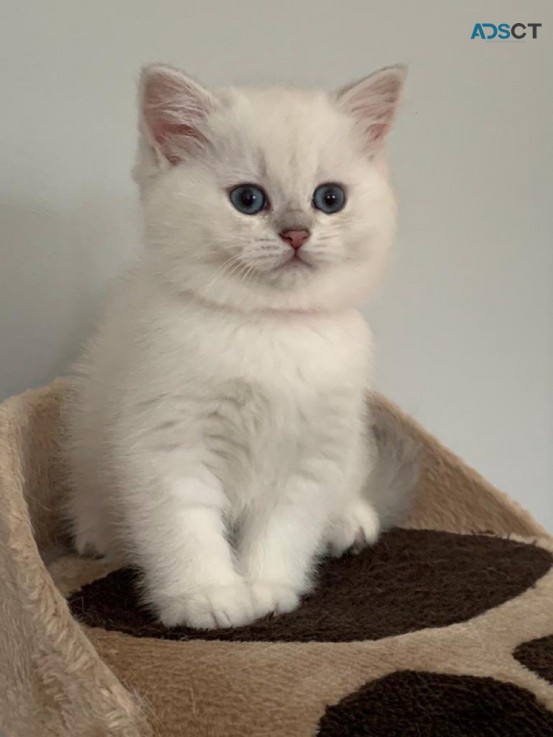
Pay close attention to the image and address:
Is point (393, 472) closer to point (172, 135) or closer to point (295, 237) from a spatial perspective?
point (295, 237)

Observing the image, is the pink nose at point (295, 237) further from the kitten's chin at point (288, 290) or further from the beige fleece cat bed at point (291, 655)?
the beige fleece cat bed at point (291, 655)

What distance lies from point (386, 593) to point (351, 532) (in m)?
0.19

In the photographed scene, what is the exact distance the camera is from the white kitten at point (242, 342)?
0.98 meters

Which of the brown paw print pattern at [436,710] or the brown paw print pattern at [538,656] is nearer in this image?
the brown paw print pattern at [436,710]

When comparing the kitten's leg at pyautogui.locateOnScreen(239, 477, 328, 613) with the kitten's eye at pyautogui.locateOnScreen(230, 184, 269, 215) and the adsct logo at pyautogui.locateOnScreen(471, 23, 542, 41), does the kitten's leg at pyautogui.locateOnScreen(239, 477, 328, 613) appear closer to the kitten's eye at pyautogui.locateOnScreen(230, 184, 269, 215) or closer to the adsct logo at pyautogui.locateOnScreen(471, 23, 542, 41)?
the kitten's eye at pyautogui.locateOnScreen(230, 184, 269, 215)

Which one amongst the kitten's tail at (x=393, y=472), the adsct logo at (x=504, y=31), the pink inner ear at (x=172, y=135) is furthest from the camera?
the adsct logo at (x=504, y=31)

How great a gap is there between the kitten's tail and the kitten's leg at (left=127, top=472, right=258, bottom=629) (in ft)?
1.44

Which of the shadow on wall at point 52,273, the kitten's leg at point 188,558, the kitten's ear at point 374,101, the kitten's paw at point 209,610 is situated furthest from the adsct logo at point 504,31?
the kitten's paw at point 209,610

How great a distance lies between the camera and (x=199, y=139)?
1.06 metres

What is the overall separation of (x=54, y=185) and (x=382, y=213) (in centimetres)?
66

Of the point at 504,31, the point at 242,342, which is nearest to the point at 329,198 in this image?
the point at 242,342

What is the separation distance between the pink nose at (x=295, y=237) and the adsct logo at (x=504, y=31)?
92 centimetres

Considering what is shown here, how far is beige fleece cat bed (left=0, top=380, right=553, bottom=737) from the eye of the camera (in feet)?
2.41

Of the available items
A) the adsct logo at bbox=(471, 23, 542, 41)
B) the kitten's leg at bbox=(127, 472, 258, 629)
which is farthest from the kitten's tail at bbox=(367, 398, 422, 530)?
the adsct logo at bbox=(471, 23, 542, 41)
